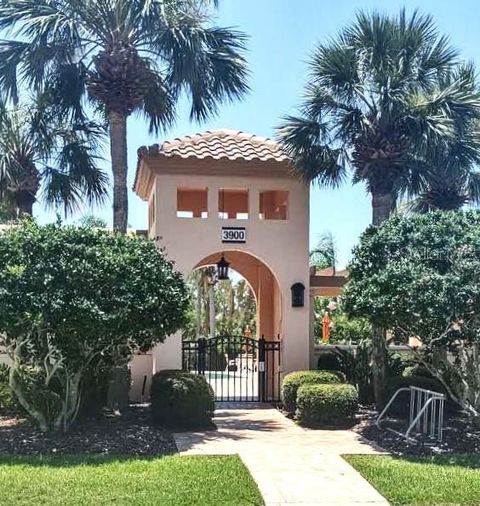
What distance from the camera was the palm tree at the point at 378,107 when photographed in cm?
1453

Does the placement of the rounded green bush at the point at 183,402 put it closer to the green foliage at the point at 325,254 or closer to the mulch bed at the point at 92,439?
the mulch bed at the point at 92,439

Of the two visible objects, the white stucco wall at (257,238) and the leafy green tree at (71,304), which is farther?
the white stucco wall at (257,238)

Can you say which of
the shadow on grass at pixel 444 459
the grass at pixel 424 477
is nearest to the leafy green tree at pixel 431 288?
the shadow on grass at pixel 444 459

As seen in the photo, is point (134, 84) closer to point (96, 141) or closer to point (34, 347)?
point (96, 141)

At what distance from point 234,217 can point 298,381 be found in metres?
4.63

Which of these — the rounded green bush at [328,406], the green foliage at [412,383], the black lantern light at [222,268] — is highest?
the black lantern light at [222,268]

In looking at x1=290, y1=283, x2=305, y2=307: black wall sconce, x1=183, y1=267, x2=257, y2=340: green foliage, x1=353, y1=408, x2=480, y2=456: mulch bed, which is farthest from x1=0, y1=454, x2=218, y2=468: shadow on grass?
x1=183, y1=267, x2=257, y2=340: green foliage

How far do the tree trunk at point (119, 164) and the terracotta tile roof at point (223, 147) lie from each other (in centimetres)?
88

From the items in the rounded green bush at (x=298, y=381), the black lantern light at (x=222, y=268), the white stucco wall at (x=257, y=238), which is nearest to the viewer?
the rounded green bush at (x=298, y=381)

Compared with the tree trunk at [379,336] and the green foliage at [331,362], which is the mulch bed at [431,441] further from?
the green foliage at [331,362]

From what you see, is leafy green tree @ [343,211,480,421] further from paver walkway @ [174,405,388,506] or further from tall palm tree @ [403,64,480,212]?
tall palm tree @ [403,64,480,212]

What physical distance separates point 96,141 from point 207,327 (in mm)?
30865

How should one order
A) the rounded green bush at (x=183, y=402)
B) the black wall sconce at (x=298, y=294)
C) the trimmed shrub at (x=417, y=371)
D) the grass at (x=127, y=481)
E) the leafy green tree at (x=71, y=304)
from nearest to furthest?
the grass at (x=127, y=481) < the leafy green tree at (x=71, y=304) < the rounded green bush at (x=183, y=402) < the trimmed shrub at (x=417, y=371) < the black wall sconce at (x=298, y=294)

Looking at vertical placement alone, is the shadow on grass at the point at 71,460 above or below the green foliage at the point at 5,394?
below
